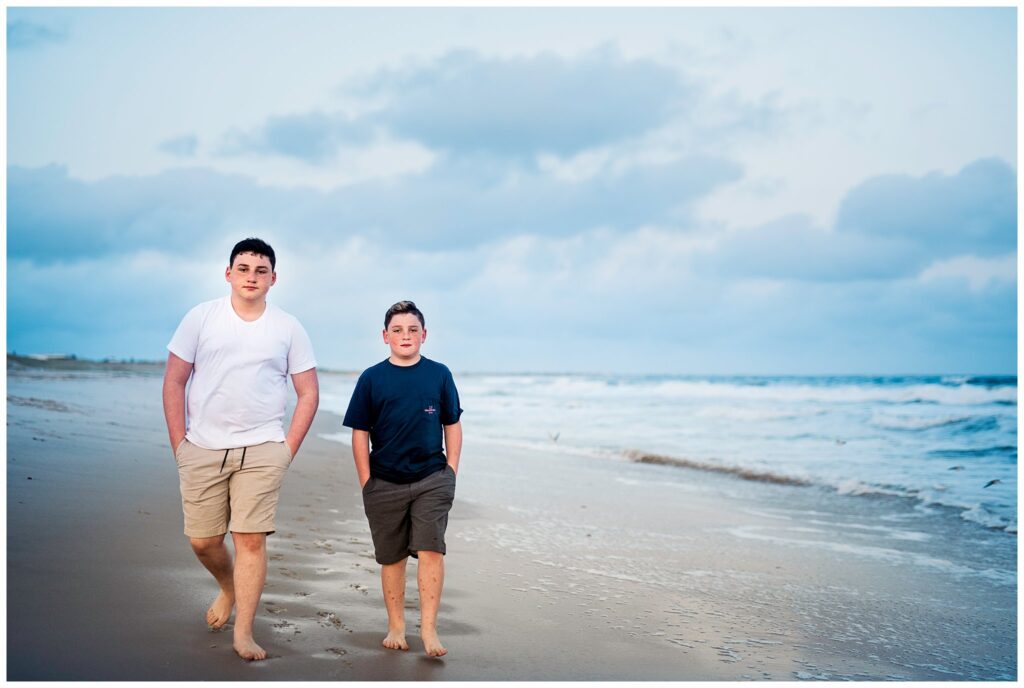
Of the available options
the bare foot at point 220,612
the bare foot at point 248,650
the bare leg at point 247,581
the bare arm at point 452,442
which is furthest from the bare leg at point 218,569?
the bare arm at point 452,442

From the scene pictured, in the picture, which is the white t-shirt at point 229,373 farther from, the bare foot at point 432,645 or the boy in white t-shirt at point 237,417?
the bare foot at point 432,645

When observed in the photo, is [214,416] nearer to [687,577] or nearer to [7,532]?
[7,532]

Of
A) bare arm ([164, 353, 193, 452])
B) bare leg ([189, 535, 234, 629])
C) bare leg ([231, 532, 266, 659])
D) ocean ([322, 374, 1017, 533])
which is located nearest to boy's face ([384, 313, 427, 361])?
bare arm ([164, 353, 193, 452])

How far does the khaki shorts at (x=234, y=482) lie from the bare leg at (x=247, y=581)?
0.20ft

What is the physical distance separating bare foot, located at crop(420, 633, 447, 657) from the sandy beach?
0.05 meters

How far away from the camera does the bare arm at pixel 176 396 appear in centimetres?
377

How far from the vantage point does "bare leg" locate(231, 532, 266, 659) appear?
11.9 feet

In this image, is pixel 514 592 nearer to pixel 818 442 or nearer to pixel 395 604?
pixel 395 604

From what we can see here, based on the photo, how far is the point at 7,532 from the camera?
5.17 m

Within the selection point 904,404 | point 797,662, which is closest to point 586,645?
point 797,662

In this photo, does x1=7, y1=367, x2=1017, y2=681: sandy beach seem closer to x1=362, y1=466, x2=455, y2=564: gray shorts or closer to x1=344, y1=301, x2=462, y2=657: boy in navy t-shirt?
x1=344, y1=301, x2=462, y2=657: boy in navy t-shirt

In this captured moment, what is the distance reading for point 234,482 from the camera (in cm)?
376

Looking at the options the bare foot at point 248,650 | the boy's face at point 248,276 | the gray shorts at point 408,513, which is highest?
the boy's face at point 248,276

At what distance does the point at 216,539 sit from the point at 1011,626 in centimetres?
494
